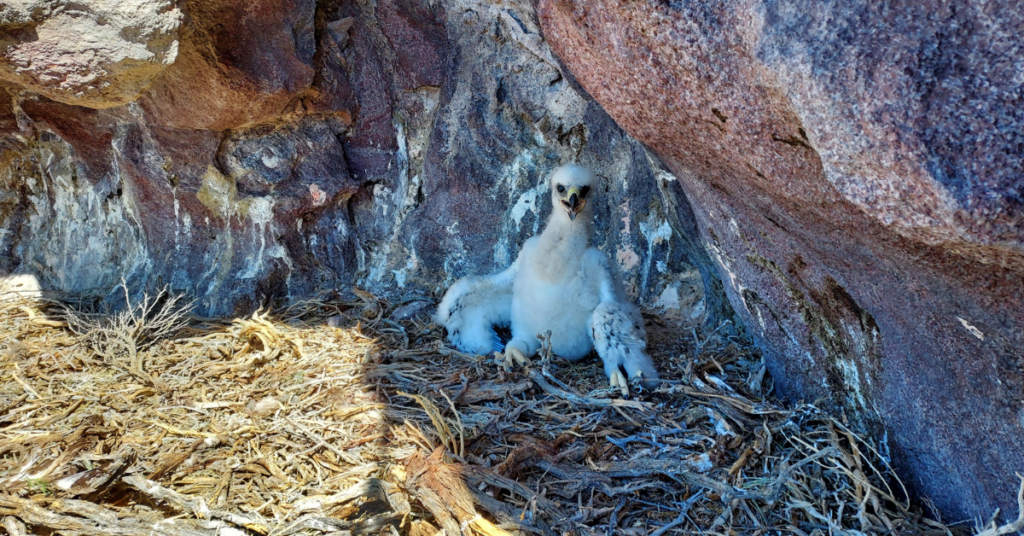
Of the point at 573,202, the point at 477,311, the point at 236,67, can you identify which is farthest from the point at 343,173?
the point at 573,202

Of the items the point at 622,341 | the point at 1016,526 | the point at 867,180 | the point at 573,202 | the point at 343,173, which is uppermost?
the point at 867,180

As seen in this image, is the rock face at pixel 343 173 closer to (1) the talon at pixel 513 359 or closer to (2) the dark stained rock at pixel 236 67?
(2) the dark stained rock at pixel 236 67

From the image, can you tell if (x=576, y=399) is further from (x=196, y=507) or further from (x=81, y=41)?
(x=81, y=41)

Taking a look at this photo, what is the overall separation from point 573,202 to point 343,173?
5.00ft

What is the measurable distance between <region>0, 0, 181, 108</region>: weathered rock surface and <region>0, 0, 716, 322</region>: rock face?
727 millimetres

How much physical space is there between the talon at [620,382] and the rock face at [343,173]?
2.83 feet

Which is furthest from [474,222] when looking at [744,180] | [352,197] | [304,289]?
[744,180]

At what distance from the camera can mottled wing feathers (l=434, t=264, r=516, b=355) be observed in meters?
3.26

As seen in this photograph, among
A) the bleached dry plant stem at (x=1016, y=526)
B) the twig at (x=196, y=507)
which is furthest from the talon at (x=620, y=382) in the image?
the twig at (x=196, y=507)

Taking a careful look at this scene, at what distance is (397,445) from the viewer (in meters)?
2.35

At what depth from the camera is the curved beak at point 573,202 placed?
2996 mm

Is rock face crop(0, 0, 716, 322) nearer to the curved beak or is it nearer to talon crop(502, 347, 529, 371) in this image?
the curved beak

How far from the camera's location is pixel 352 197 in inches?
156

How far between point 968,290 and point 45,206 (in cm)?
472
